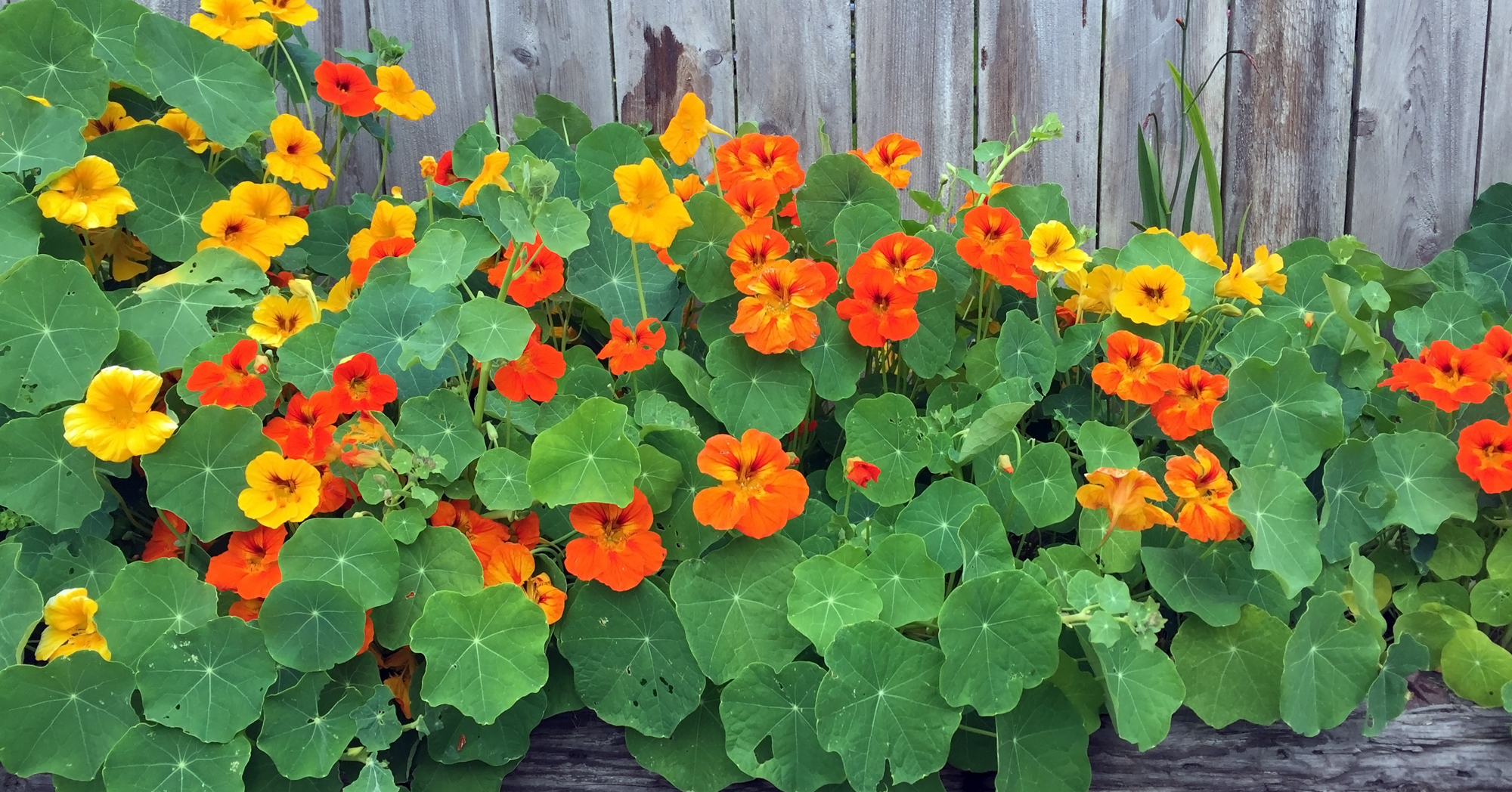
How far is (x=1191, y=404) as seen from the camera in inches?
55.9

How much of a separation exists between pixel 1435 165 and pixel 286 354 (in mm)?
2498

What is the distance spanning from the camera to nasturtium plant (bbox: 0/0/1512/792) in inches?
47.2

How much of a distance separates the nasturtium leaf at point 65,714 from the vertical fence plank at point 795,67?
1.59 metres

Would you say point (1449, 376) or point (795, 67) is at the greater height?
point (795, 67)

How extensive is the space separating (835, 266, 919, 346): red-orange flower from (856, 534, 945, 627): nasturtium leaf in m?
0.33

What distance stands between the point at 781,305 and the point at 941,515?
41 centimetres

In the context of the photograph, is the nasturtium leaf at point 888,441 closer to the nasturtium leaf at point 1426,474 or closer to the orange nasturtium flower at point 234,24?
the nasturtium leaf at point 1426,474

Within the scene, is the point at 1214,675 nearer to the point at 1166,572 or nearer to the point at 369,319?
the point at 1166,572

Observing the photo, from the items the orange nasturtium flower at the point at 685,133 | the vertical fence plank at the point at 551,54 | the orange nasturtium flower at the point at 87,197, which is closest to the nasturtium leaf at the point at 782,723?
the orange nasturtium flower at the point at 685,133

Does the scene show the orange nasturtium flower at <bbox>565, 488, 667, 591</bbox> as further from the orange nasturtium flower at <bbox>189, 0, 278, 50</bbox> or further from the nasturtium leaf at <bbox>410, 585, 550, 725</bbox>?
the orange nasturtium flower at <bbox>189, 0, 278, 50</bbox>

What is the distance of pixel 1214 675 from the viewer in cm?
129

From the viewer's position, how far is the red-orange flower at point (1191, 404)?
55.1 inches

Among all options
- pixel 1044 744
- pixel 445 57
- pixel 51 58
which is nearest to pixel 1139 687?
pixel 1044 744

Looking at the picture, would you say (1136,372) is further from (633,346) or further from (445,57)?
(445,57)
